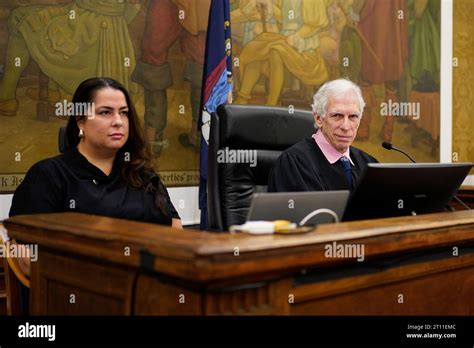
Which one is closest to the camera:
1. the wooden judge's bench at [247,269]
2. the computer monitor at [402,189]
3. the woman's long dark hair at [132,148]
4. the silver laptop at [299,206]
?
the wooden judge's bench at [247,269]

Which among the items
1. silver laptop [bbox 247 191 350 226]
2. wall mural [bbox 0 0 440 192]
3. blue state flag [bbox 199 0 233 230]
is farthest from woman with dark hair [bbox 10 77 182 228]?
blue state flag [bbox 199 0 233 230]

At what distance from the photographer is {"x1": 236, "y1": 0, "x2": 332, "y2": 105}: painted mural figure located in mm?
5027

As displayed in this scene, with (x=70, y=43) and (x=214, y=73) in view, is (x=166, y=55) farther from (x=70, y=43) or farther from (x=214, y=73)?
(x=70, y=43)

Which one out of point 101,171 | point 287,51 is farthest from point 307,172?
point 287,51

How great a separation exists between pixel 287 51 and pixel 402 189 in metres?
3.59

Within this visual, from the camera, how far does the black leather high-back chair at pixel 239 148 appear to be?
3031 mm

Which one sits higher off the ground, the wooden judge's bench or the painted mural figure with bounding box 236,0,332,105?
the painted mural figure with bounding box 236,0,332,105

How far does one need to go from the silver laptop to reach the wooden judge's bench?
5.1 inches

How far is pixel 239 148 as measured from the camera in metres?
3.08

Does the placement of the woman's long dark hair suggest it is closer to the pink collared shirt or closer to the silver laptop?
the pink collared shirt

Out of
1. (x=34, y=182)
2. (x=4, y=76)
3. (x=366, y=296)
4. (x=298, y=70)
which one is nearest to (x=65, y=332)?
(x=366, y=296)

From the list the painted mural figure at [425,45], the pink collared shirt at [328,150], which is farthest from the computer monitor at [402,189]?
the painted mural figure at [425,45]

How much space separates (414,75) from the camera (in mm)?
6203

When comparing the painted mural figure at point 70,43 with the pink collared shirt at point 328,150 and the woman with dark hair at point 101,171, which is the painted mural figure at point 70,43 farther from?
the pink collared shirt at point 328,150
